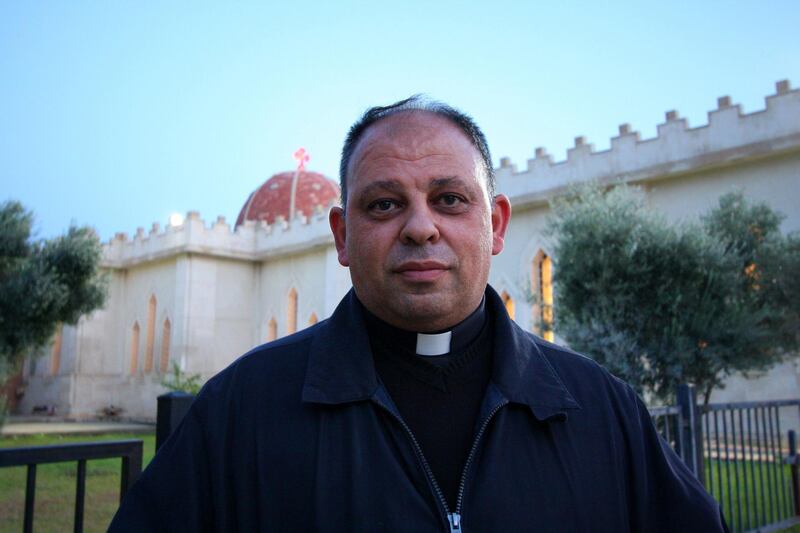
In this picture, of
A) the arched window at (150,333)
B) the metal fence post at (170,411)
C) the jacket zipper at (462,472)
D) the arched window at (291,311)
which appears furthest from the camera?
the arched window at (150,333)

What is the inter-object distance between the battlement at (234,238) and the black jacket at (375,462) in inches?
850

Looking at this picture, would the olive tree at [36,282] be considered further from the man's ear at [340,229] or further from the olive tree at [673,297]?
the man's ear at [340,229]

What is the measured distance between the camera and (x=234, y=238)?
25.8m

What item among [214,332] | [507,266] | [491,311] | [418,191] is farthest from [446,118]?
[214,332]

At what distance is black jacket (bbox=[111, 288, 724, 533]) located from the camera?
1.52 metres

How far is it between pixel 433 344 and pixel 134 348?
2848 cm

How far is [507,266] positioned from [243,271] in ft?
39.8

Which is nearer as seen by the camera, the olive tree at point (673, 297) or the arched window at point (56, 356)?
the olive tree at point (673, 297)

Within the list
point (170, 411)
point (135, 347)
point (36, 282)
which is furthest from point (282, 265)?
point (170, 411)

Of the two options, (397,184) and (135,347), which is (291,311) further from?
(397,184)

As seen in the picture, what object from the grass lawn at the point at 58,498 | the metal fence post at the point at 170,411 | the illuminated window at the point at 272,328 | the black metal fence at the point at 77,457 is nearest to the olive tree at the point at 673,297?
the grass lawn at the point at 58,498

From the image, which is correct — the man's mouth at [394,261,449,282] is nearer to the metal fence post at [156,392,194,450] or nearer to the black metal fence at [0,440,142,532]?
the black metal fence at [0,440,142,532]

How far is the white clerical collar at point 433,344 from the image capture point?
179 cm

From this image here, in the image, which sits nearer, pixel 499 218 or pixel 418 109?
pixel 418 109
